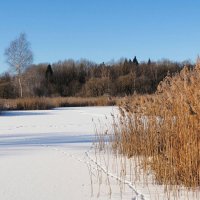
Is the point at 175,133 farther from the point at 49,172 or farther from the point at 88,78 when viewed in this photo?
the point at 88,78

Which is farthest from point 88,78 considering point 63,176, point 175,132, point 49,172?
point 175,132

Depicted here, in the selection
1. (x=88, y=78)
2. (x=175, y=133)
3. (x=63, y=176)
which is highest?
(x=88, y=78)

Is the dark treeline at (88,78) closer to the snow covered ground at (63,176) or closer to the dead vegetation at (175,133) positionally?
the snow covered ground at (63,176)

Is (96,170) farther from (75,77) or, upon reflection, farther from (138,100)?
(75,77)

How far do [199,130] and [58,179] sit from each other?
1.46m

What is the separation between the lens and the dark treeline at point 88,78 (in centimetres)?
3806

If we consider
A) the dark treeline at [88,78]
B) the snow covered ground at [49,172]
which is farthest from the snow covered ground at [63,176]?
the dark treeline at [88,78]

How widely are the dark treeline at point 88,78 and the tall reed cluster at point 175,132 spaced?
102ft

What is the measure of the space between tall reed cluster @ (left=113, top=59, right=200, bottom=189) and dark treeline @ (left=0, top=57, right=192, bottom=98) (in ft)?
102

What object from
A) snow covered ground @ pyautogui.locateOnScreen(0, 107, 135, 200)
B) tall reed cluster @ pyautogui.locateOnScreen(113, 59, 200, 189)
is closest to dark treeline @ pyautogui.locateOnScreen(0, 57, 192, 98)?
snow covered ground @ pyautogui.locateOnScreen(0, 107, 135, 200)

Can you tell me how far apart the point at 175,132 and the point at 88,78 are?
41.5 meters

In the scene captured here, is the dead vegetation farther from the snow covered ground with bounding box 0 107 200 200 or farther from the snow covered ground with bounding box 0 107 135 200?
the snow covered ground with bounding box 0 107 135 200

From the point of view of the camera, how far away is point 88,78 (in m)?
45.0

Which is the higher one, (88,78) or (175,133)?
(88,78)
